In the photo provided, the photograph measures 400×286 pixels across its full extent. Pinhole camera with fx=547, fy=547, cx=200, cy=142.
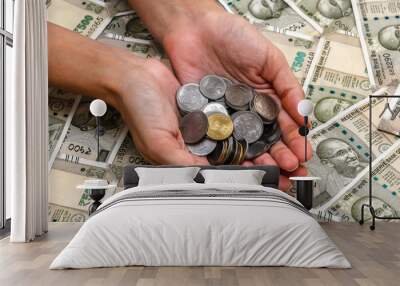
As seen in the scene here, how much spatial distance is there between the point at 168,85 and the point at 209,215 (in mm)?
3003

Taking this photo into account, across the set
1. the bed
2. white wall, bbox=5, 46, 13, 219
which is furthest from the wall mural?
the bed

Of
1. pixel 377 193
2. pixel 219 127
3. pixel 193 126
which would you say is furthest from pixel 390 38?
pixel 193 126

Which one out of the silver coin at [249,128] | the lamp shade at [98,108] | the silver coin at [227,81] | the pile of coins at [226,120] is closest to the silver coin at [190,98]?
the pile of coins at [226,120]

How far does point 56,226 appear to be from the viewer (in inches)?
272

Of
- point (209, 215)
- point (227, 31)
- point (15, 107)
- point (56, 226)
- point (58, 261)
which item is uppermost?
point (227, 31)

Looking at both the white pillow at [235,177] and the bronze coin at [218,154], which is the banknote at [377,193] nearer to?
the white pillow at [235,177]

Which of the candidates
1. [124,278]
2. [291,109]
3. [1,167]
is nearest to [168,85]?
[291,109]

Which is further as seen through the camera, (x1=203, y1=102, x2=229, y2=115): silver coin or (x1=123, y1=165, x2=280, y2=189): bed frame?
(x1=203, y1=102, x2=229, y2=115): silver coin

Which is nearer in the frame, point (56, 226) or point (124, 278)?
point (124, 278)

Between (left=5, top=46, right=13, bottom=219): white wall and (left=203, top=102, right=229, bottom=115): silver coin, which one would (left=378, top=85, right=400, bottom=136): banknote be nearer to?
(left=203, top=102, right=229, bottom=115): silver coin

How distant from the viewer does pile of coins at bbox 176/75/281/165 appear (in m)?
6.90

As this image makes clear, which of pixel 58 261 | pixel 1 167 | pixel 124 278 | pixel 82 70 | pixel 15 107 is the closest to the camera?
pixel 124 278

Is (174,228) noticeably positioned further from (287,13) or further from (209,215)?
(287,13)

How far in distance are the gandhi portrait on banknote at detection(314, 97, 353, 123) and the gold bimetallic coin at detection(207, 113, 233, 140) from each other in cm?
122
